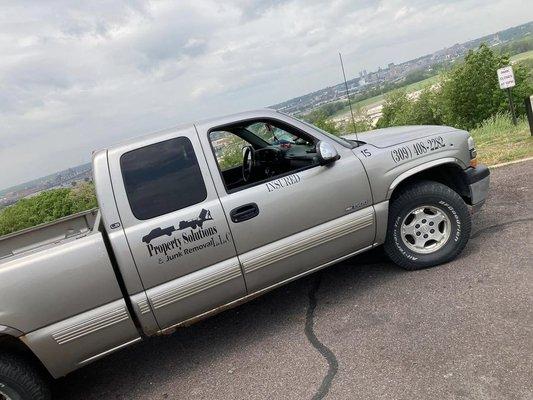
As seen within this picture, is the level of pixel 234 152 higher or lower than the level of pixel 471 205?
higher

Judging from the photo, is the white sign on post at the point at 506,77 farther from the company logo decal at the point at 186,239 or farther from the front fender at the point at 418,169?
the company logo decal at the point at 186,239

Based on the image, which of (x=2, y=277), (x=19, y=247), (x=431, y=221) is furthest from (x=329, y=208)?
(x=19, y=247)

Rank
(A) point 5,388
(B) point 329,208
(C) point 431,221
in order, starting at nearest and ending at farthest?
1. (A) point 5,388
2. (B) point 329,208
3. (C) point 431,221

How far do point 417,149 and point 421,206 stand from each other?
53 cm

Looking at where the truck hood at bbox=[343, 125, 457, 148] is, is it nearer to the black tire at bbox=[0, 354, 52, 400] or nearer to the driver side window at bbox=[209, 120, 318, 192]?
the driver side window at bbox=[209, 120, 318, 192]

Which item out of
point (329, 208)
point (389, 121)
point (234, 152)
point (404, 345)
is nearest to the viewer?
point (404, 345)

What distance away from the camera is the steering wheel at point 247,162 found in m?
4.44

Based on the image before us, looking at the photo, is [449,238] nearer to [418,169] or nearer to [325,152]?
[418,169]

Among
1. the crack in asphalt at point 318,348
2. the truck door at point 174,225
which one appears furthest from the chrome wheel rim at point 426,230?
the truck door at point 174,225

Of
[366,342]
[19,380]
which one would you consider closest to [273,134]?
[366,342]

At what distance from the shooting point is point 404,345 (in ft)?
10.3

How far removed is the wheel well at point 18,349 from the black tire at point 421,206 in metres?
3.03

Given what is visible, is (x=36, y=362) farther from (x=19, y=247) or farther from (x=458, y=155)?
(x=458, y=155)

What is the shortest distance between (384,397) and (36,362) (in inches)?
95.2
